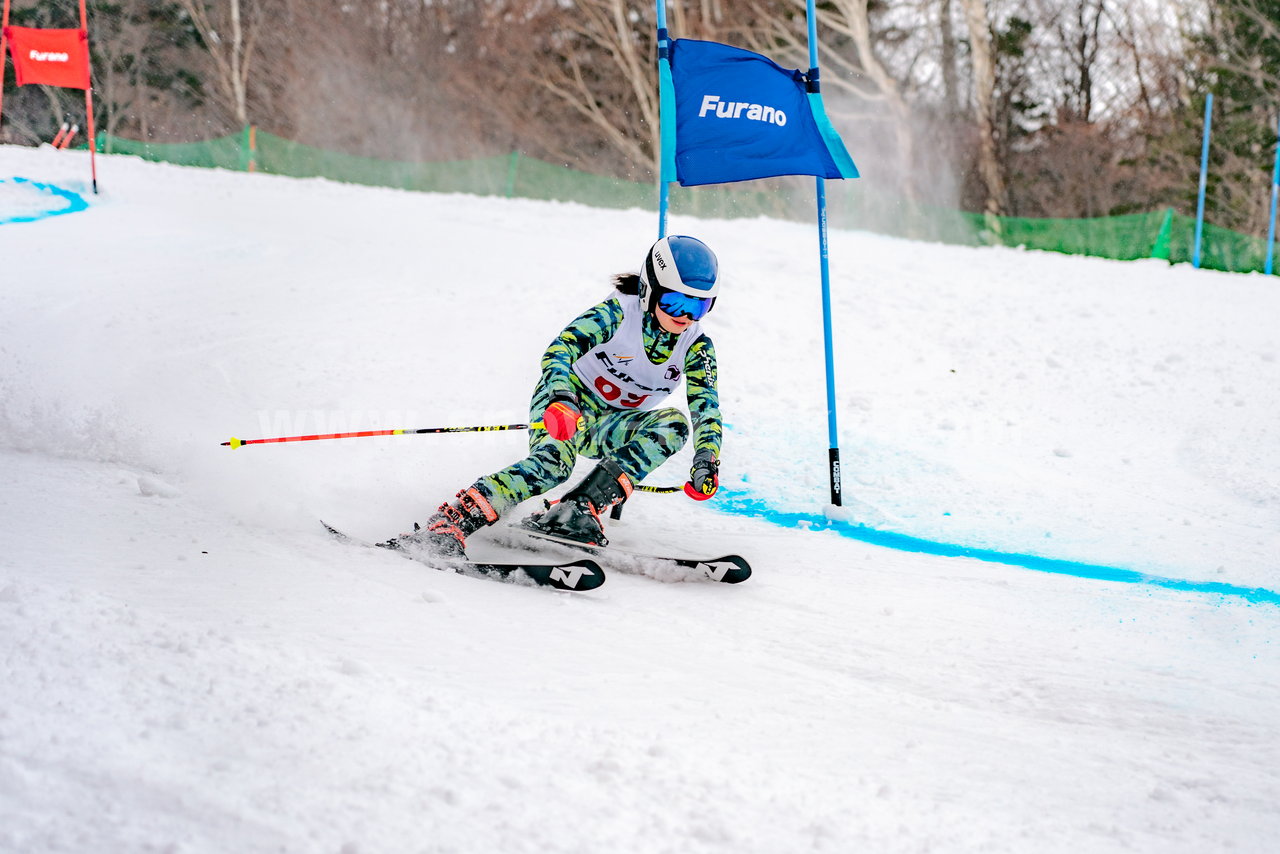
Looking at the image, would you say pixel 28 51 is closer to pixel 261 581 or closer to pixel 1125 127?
pixel 261 581

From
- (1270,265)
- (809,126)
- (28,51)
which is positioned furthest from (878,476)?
(28,51)

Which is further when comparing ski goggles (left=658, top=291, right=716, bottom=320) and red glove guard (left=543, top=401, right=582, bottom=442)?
ski goggles (left=658, top=291, right=716, bottom=320)

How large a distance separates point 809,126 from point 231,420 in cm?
319

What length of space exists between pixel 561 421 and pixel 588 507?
372 mm

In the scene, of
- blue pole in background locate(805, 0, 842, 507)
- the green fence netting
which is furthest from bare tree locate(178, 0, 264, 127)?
blue pole in background locate(805, 0, 842, 507)

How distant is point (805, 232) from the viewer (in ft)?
39.6

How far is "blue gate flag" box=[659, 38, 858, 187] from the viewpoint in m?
5.05

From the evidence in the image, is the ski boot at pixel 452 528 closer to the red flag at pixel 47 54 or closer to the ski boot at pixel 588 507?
the ski boot at pixel 588 507

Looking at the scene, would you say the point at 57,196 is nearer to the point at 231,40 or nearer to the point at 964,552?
the point at 964,552

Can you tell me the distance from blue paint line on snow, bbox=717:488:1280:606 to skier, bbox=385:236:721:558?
966 mm

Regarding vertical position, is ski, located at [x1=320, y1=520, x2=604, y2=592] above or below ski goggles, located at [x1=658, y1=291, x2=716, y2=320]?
below

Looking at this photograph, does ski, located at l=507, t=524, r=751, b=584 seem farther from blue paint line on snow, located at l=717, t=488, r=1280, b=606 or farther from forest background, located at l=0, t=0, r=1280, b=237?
forest background, located at l=0, t=0, r=1280, b=237

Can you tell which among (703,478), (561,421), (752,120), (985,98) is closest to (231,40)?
(985,98)

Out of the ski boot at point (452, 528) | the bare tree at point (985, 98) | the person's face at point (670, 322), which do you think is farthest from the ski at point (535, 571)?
the bare tree at point (985, 98)
